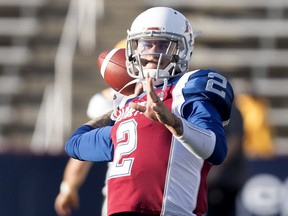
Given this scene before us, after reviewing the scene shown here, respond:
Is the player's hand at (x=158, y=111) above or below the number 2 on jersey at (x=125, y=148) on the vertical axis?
above

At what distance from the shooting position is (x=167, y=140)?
409 cm

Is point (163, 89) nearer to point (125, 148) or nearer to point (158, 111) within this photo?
point (125, 148)

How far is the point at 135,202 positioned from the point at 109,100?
256cm

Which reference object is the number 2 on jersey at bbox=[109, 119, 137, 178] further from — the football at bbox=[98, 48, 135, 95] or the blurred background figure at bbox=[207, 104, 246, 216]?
the blurred background figure at bbox=[207, 104, 246, 216]

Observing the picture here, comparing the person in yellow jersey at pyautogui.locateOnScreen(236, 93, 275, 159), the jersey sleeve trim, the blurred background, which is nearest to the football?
the jersey sleeve trim

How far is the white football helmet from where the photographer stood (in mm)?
4230

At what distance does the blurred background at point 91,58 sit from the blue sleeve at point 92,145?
19.6 feet

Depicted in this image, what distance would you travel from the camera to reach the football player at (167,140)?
159 inches

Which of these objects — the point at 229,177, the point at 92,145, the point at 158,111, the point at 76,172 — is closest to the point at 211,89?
the point at 158,111

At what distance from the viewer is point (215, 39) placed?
1380 centimetres

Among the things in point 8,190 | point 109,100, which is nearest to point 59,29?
point 8,190

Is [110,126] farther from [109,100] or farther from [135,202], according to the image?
[109,100]

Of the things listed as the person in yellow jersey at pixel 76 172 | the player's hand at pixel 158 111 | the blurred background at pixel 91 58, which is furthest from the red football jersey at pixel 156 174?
the blurred background at pixel 91 58

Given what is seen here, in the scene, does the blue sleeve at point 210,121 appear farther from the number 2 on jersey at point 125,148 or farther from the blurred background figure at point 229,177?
the blurred background figure at point 229,177
